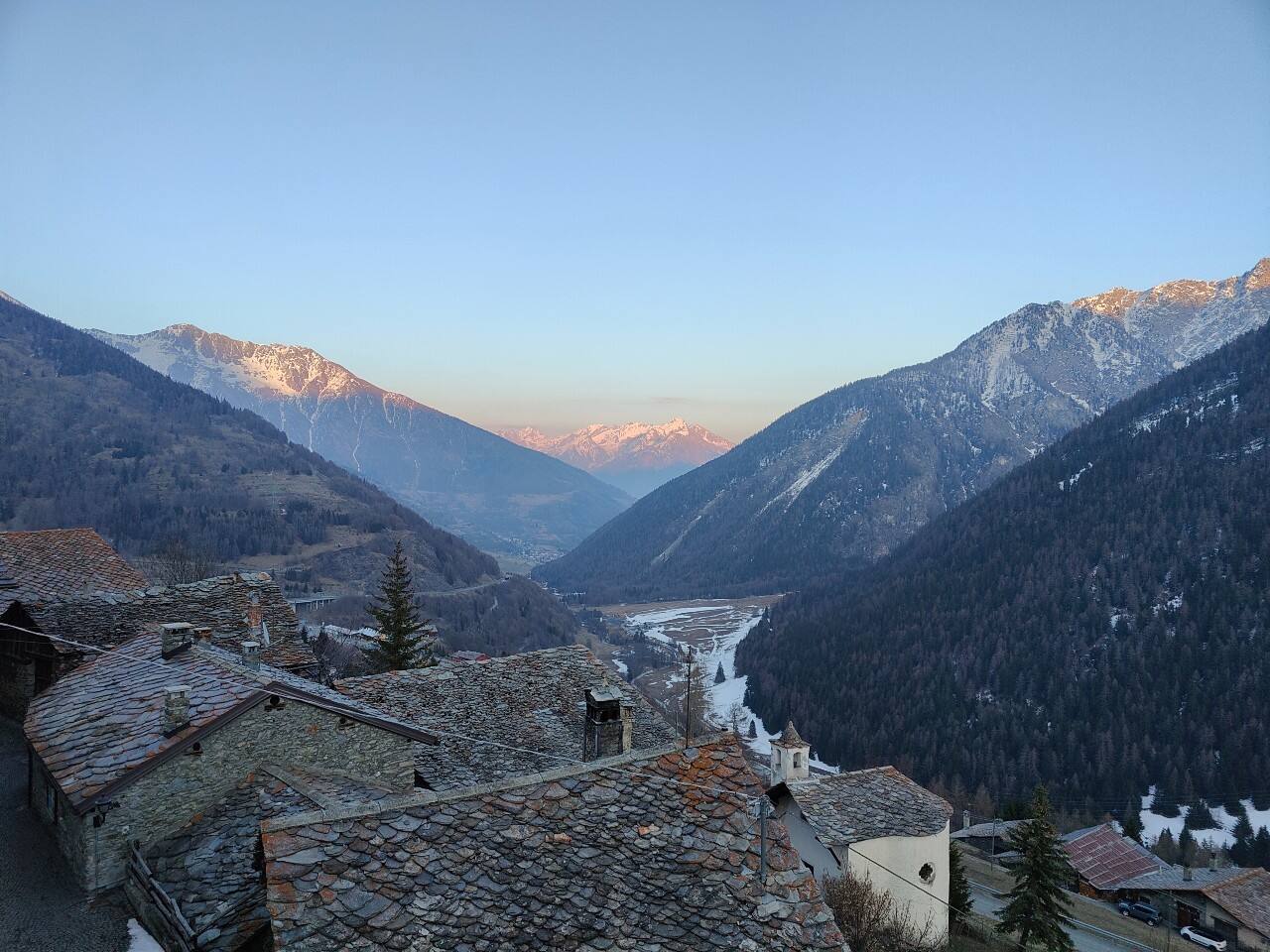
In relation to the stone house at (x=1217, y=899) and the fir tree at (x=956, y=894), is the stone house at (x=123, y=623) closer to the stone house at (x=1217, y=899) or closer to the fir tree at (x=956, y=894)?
the fir tree at (x=956, y=894)

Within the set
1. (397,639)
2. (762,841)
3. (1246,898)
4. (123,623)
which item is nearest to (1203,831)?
(1246,898)

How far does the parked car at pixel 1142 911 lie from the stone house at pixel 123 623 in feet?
230

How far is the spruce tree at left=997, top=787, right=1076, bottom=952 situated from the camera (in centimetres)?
3747

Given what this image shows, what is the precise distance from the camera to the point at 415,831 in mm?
9766

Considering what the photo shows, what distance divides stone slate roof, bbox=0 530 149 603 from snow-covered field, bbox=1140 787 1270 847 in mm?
114298

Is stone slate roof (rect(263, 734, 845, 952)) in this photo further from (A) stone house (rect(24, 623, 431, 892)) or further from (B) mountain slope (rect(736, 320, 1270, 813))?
(B) mountain slope (rect(736, 320, 1270, 813))

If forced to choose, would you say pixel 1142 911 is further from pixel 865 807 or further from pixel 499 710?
pixel 499 710

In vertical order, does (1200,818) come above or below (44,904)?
below

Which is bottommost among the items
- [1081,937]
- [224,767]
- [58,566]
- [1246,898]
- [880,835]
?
[1246,898]

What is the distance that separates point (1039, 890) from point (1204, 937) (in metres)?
33.9

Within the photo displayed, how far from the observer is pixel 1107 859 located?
71.9 meters

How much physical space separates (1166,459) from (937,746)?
107 meters

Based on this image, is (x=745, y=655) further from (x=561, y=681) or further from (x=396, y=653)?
(x=561, y=681)

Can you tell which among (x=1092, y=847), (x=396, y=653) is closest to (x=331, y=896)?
(x=396, y=653)
